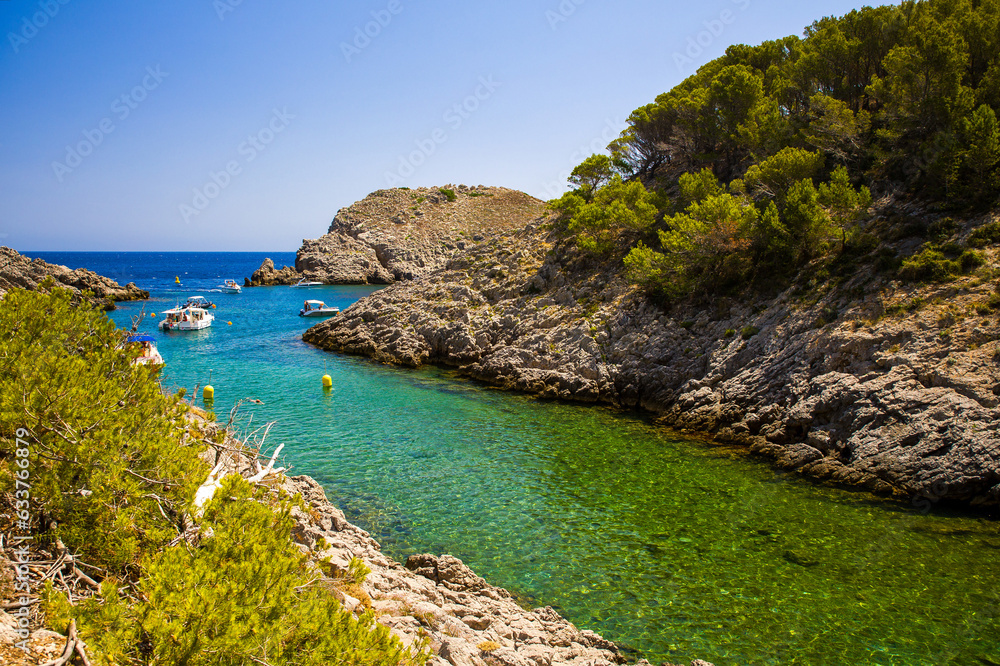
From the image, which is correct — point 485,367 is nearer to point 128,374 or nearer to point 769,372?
point 769,372

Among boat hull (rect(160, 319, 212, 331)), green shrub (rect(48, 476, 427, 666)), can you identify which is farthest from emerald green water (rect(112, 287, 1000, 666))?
boat hull (rect(160, 319, 212, 331))

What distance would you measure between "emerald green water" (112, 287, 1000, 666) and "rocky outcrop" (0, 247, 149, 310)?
43.1 meters

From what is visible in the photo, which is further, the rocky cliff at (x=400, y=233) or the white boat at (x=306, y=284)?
the rocky cliff at (x=400, y=233)

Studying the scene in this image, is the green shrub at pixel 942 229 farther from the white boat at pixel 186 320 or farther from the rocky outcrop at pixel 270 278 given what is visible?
the rocky outcrop at pixel 270 278

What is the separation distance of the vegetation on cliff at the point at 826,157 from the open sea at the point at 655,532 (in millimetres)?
9281

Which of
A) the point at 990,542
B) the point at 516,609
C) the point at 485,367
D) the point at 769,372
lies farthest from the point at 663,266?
the point at 516,609

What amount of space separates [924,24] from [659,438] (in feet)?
70.1

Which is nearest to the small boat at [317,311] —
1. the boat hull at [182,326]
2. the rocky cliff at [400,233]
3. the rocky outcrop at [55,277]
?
the boat hull at [182,326]

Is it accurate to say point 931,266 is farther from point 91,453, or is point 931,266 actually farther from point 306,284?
point 306,284

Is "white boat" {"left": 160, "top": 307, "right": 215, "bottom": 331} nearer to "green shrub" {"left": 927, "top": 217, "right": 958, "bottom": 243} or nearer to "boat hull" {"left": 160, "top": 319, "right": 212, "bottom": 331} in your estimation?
"boat hull" {"left": 160, "top": 319, "right": 212, "bottom": 331}

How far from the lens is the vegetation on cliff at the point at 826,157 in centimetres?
2103

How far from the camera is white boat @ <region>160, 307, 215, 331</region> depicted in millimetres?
47125

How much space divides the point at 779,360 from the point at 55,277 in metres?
67.7

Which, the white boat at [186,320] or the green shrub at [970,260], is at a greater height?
the green shrub at [970,260]
